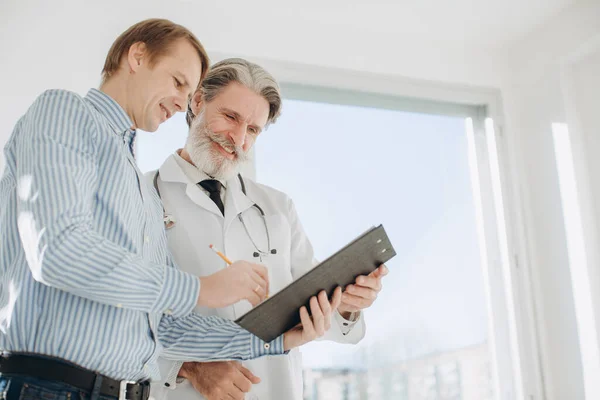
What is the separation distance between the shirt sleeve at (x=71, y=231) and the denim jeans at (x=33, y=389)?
0.15 meters

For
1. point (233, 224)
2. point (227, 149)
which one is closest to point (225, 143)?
point (227, 149)

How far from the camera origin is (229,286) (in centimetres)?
121

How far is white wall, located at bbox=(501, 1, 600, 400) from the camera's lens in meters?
2.91

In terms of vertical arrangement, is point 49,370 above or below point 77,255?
below

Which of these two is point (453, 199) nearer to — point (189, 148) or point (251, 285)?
point (189, 148)

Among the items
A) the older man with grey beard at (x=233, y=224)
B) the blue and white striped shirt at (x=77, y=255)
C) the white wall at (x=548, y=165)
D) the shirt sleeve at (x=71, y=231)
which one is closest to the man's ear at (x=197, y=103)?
the older man with grey beard at (x=233, y=224)

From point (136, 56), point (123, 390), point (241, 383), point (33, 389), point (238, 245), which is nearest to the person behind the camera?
point (33, 389)

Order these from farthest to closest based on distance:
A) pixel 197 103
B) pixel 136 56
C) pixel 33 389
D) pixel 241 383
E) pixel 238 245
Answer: pixel 197 103 → pixel 238 245 → pixel 241 383 → pixel 136 56 → pixel 33 389

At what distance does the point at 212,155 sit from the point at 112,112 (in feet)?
1.95

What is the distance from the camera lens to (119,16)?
266 centimetres

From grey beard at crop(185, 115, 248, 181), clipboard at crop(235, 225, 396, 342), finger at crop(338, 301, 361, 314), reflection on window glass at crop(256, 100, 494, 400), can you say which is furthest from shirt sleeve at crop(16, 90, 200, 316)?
reflection on window glass at crop(256, 100, 494, 400)

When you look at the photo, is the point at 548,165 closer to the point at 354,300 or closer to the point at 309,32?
the point at 309,32

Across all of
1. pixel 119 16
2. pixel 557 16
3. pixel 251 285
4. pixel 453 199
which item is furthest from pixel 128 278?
pixel 557 16

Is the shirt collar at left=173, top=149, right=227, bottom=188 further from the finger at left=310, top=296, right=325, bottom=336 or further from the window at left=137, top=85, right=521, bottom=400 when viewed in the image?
the window at left=137, top=85, right=521, bottom=400
